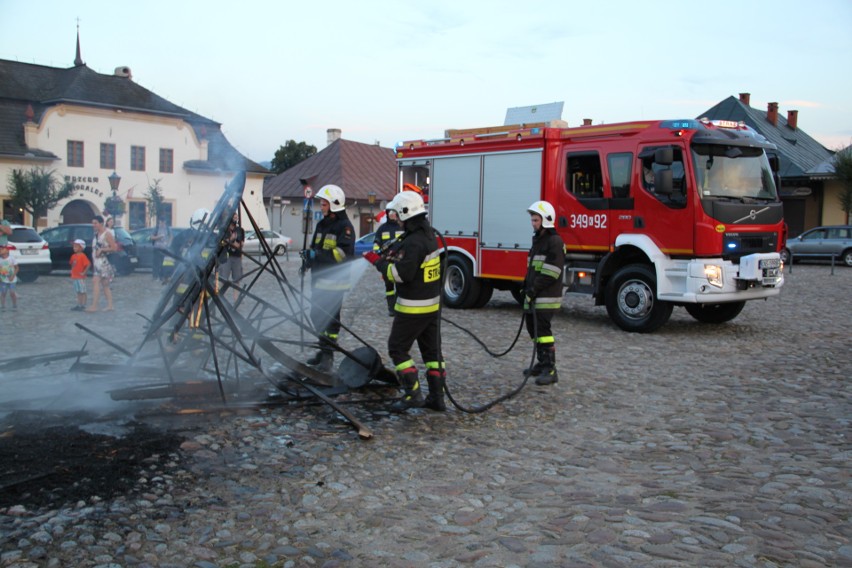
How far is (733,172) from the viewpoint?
11.3 meters

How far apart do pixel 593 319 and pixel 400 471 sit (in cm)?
869

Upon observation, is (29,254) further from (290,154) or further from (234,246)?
(290,154)

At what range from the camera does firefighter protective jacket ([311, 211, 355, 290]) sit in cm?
823

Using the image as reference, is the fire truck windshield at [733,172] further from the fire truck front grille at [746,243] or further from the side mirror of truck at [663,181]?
the fire truck front grille at [746,243]

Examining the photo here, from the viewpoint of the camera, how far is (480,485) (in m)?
5.07

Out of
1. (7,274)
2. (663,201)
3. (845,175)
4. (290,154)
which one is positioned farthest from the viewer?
(290,154)

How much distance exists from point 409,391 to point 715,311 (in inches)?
308

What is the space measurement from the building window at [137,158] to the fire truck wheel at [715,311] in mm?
35765

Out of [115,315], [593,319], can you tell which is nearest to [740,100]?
[593,319]

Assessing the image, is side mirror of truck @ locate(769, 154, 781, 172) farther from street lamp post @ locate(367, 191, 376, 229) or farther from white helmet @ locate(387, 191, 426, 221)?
street lamp post @ locate(367, 191, 376, 229)

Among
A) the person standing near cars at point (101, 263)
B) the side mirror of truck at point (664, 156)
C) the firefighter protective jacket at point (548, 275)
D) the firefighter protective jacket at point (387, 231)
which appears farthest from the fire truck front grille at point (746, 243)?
the person standing near cars at point (101, 263)

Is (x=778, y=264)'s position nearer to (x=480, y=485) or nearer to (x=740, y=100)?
(x=480, y=485)

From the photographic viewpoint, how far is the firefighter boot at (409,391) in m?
6.67

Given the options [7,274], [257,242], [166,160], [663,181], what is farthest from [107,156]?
[663,181]
